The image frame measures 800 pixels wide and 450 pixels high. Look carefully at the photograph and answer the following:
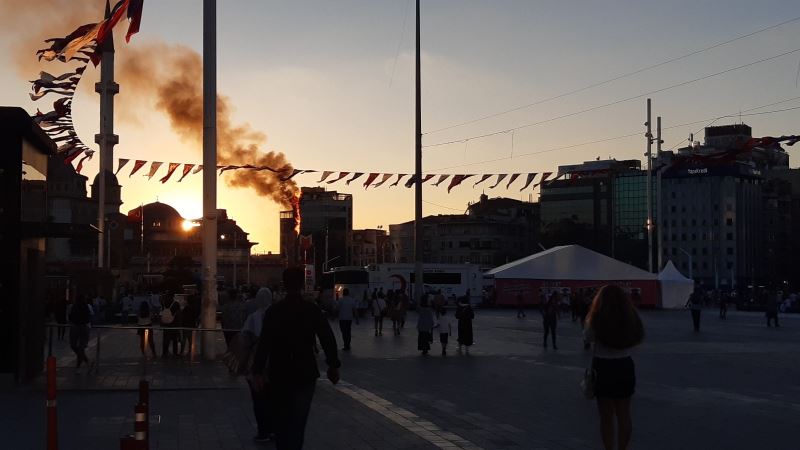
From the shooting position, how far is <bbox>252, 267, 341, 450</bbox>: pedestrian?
7883mm

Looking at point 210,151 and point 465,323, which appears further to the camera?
point 465,323

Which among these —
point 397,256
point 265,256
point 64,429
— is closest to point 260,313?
point 64,429

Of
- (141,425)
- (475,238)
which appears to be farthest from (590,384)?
(475,238)

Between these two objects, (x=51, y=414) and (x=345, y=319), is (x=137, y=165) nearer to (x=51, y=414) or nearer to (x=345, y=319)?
(x=345, y=319)

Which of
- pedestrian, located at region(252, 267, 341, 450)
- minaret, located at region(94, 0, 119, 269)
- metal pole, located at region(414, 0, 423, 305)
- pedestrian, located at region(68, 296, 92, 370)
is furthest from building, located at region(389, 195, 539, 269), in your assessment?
pedestrian, located at region(252, 267, 341, 450)

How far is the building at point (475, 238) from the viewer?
513ft

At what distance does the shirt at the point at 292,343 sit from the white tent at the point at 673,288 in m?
58.9

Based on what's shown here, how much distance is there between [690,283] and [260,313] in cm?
5807

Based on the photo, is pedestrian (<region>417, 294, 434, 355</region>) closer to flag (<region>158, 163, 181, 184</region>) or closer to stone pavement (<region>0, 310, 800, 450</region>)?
stone pavement (<region>0, 310, 800, 450</region>)

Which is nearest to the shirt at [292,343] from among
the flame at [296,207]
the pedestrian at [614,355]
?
the pedestrian at [614,355]

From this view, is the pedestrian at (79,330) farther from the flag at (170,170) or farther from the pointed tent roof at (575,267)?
the pointed tent roof at (575,267)

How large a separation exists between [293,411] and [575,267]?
54857 mm

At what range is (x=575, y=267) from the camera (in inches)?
2422

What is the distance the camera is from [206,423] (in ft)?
42.5
